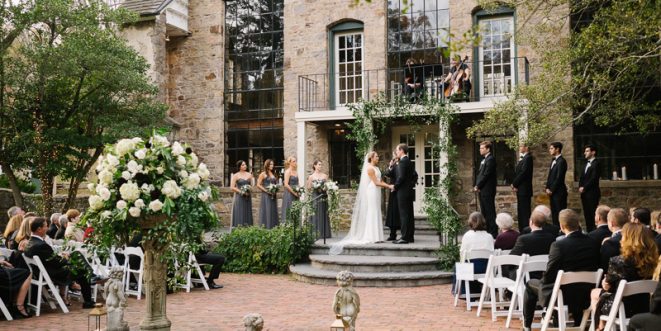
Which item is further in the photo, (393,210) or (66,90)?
(66,90)

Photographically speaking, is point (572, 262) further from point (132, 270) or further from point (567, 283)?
point (132, 270)

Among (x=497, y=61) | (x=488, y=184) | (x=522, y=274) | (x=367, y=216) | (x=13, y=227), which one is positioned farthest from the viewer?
(x=497, y=61)

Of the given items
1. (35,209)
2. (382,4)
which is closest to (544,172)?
(382,4)

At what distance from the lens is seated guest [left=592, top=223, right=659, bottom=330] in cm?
516

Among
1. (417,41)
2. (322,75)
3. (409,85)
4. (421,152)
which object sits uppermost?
(417,41)

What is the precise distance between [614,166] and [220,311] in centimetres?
1027

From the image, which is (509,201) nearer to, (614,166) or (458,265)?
(614,166)

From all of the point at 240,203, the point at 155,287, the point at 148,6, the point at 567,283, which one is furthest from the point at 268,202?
the point at 567,283

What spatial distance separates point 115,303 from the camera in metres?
5.05

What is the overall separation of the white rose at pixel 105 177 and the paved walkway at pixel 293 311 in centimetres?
225

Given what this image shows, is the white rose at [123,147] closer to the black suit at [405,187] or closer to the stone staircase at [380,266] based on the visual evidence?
the stone staircase at [380,266]

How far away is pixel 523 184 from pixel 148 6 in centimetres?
1101

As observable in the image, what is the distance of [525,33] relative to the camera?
520 inches

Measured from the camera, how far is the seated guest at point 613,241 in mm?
6020
